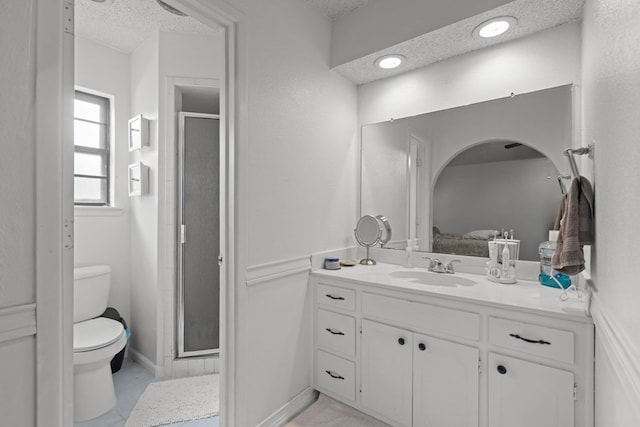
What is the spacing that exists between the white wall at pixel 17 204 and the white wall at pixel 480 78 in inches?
77.0

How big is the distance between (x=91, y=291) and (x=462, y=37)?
290 cm

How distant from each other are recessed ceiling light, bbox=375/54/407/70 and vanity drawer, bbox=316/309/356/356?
1.66m

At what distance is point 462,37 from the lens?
69.9 inches

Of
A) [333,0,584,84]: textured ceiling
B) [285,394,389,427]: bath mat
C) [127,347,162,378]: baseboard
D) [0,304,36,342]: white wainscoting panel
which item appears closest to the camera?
[0,304,36,342]: white wainscoting panel

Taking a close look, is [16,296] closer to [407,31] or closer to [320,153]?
[320,153]

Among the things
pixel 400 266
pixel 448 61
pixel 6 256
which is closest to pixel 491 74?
pixel 448 61

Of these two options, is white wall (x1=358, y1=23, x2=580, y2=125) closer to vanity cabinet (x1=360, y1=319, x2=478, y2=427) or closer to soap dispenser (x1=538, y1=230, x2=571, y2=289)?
soap dispenser (x1=538, y1=230, x2=571, y2=289)

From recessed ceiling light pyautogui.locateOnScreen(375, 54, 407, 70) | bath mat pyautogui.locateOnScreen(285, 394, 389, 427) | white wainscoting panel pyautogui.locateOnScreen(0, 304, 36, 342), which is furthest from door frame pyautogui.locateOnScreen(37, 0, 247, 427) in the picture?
recessed ceiling light pyautogui.locateOnScreen(375, 54, 407, 70)

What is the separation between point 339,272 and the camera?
196 cm

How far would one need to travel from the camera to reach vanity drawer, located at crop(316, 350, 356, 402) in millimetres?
1794

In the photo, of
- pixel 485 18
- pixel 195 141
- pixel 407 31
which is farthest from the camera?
pixel 195 141

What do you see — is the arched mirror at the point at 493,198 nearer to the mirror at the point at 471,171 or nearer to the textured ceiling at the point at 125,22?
the mirror at the point at 471,171

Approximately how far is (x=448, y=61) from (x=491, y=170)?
768 mm

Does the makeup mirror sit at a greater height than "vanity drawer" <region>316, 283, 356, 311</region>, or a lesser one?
greater
